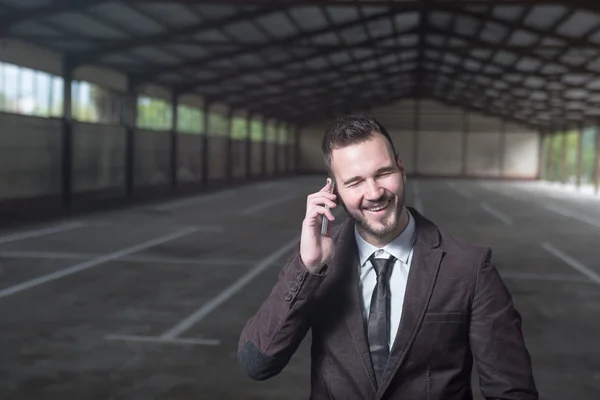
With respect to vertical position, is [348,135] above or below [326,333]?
above

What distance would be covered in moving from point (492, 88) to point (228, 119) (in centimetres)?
1453

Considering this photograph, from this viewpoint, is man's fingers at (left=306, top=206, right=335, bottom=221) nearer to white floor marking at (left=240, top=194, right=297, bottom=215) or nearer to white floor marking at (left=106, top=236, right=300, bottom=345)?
white floor marking at (left=106, top=236, right=300, bottom=345)

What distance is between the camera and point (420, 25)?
25.6m

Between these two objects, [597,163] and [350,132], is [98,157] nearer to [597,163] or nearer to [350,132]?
[350,132]

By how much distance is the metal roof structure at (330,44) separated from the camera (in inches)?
698

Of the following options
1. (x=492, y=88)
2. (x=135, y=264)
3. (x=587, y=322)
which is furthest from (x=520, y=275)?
(x=492, y=88)

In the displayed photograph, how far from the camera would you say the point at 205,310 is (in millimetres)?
9188

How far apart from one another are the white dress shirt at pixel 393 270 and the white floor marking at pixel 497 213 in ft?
62.8

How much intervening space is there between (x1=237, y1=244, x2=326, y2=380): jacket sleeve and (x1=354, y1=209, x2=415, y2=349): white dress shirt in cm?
19

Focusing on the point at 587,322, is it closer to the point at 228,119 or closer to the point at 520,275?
→ the point at 520,275

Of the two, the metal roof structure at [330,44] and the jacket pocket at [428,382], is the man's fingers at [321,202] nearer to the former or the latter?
the jacket pocket at [428,382]

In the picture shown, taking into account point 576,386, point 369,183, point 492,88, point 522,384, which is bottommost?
point 576,386

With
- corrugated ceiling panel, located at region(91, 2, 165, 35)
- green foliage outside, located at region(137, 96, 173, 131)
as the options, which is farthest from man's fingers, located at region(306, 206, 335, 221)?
green foliage outside, located at region(137, 96, 173, 131)

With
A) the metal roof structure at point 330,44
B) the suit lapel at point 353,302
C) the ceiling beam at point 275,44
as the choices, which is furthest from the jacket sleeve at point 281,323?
the ceiling beam at point 275,44
